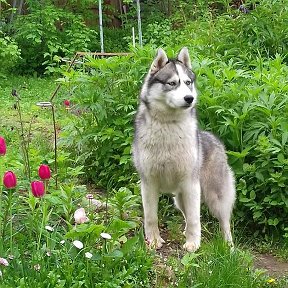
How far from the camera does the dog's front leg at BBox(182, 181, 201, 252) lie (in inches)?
171

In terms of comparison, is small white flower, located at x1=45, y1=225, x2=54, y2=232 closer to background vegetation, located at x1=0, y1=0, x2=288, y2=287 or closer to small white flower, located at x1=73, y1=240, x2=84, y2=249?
background vegetation, located at x1=0, y1=0, x2=288, y2=287

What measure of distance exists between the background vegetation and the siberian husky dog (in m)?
0.18

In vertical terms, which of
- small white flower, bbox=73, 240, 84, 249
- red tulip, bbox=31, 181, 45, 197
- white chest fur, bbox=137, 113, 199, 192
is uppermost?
red tulip, bbox=31, 181, 45, 197

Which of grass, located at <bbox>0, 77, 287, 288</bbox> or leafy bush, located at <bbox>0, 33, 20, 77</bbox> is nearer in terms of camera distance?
grass, located at <bbox>0, 77, 287, 288</bbox>

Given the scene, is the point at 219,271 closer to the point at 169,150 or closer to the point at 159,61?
the point at 169,150

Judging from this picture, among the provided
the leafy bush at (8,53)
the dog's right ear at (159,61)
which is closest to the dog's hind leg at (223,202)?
the dog's right ear at (159,61)

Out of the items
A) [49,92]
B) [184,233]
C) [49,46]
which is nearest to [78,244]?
[184,233]

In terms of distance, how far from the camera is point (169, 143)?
429 cm

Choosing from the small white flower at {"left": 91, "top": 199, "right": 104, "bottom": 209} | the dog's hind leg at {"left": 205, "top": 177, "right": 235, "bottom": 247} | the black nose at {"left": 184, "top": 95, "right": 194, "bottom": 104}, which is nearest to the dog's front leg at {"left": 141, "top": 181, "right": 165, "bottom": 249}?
the small white flower at {"left": 91, "top": 199, "right": 104, "bottom": 209}

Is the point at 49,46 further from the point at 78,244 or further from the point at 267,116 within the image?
the point at 78,244

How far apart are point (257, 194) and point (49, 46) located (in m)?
9.20

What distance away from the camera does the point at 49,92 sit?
1138cm

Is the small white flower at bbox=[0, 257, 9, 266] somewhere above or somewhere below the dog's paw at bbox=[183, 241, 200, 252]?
above

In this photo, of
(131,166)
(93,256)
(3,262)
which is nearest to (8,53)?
(131,166)
